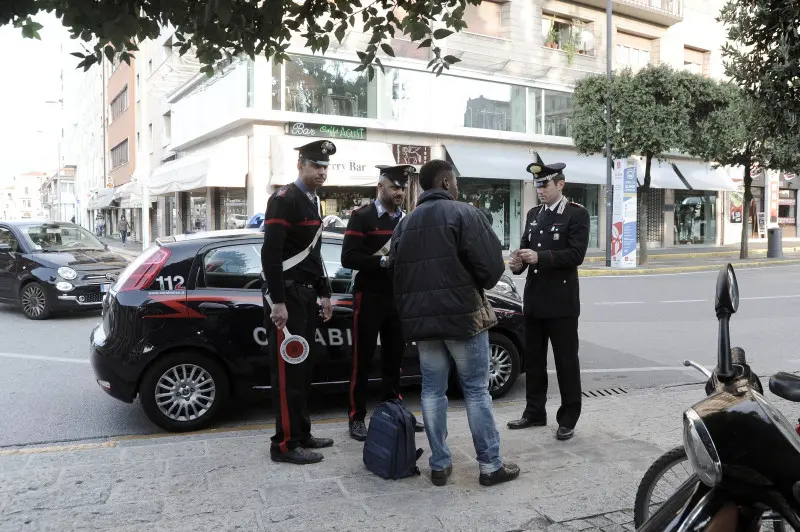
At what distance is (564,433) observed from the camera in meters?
4.74

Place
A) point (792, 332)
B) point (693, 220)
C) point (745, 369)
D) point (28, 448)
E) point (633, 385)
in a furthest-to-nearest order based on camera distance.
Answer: point (693, 220) < point (792, 332) < point (633, 385) < point (28, 448) < point (745, 369)

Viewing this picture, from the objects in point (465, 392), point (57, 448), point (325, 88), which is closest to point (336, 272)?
point (465, 392)

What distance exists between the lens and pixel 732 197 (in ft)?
113

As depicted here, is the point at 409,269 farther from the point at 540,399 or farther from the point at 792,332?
the point at 792,332

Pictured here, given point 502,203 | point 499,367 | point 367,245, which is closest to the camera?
point 367,245

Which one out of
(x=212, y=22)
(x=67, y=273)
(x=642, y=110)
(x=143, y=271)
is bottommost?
(x=67, y=273)

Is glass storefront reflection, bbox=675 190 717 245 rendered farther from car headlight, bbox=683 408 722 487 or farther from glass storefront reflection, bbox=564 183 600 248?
car headlight, bbox=683 408 722 487

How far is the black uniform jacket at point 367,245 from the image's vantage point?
15.5 ft

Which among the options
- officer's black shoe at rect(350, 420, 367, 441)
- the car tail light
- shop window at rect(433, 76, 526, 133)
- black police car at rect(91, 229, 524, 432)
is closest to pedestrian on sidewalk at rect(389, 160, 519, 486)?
officer's black shoe at rect(350, 420, 367, 441)

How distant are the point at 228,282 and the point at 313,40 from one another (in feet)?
6.77

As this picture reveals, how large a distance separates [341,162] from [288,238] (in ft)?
60.1

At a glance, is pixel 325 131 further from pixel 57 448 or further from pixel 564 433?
pixel 564 433

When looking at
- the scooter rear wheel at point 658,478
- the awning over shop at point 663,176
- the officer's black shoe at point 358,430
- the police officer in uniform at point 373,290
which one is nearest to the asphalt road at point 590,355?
the officer's black shoe at point 358,430

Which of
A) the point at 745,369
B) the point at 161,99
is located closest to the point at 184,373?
the point at 745,369
